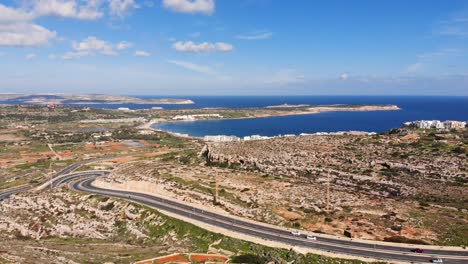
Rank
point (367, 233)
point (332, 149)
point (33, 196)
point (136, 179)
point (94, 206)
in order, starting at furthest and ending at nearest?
point (332, 149) < point (136, 179) < point (33, 196) < point (94, 206) < point (367, 233)

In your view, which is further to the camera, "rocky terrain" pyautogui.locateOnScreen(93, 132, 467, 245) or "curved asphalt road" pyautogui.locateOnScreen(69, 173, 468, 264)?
"rocky terrain" pyautogui.locateOnScreen(93, 132, 467, 245)

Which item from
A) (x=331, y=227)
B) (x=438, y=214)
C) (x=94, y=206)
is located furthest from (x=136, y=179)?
(x=438, y=214)

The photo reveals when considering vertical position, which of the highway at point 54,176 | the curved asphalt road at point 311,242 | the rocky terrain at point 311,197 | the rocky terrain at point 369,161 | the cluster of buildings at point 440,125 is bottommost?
the highway at point 54,176

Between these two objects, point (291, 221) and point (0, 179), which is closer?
point (291, 221)

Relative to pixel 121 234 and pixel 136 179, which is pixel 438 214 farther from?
pixel 136 179

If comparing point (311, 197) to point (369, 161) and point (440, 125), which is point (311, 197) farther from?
point (440, 125)

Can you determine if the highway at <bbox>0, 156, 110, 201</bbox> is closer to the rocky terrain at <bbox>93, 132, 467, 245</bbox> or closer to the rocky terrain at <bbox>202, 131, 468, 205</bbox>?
the rocky terrain at <bbox>93, 132, 467, 245</bbox>

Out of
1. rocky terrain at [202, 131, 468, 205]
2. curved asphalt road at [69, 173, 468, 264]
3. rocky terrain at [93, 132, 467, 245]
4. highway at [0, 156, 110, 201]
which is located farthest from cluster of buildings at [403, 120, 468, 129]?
highway at [0, 156, 110, 201]

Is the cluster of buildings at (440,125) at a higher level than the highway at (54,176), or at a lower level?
higher

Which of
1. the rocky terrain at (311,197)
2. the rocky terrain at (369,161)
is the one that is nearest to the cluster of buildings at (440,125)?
the rocky terrain at (369,161)

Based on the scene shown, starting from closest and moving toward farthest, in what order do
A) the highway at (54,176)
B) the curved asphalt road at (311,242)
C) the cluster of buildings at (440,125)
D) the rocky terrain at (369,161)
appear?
1. the curved asphalt road at (311,242)
2. the rocky terrain at (369,161)
3. the highway at (54,176)
4. the cluster of buildings at (440,125)

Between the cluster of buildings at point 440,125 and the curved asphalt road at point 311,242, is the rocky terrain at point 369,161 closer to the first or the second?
the curved asphalt road at point 311,242
